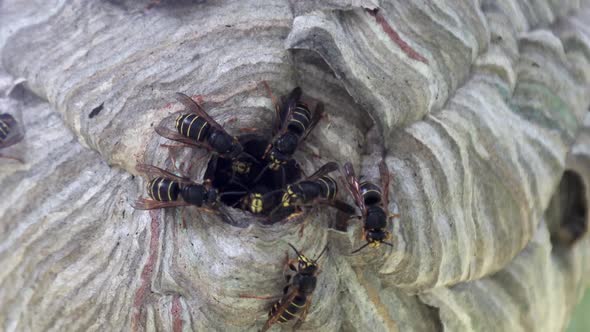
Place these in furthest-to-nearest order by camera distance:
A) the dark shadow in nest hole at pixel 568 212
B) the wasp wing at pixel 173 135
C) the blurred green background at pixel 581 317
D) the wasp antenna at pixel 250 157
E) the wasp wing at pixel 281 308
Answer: the blurred green background at pixel 581 317
the dark shadow in nest hole at pixel 568 212
the wasp antenna at pixel 250 157
the wasp wing at pixel 173 135
the wasp wing at pixel 281 308

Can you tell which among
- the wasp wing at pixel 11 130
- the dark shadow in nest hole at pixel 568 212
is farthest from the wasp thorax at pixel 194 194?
the dark shadow in nest hole at pixel 568 212

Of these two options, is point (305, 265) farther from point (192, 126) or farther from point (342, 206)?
point (192, 126)

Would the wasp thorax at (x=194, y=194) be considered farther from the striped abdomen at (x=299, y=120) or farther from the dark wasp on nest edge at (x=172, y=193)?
the striped abdomen at (x=299, y=120)

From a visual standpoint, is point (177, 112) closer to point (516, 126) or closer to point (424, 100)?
point (424, 100)

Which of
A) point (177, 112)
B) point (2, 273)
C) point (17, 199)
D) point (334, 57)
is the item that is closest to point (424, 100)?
point (334, 57)

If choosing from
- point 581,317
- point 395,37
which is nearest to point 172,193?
point 395,37

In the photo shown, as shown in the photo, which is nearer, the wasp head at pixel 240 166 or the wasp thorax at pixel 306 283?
the wasp thorax at pixel 306 283
